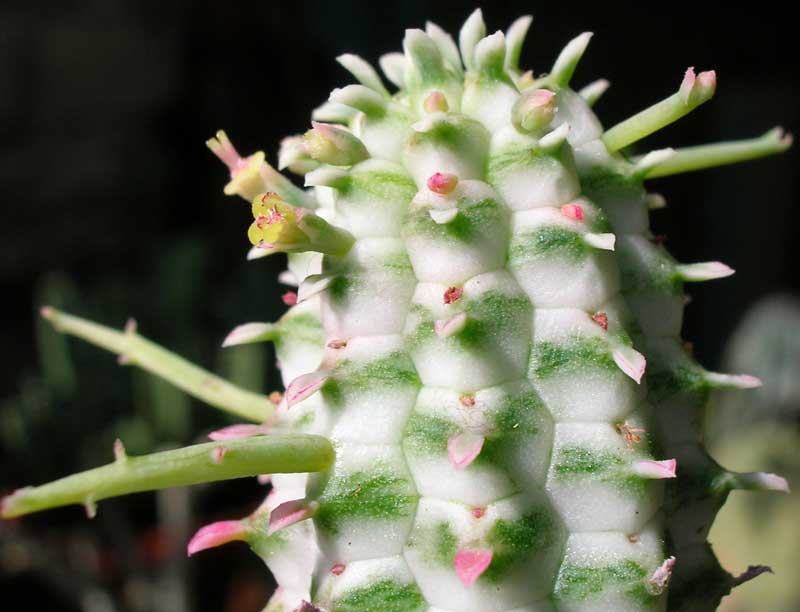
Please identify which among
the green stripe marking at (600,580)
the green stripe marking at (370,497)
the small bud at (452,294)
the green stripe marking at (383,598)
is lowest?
the green stripe marking at (600,580)

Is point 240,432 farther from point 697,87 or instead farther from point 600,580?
point 697,87

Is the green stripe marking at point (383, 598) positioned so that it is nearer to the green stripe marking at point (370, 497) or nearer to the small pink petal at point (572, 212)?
the green stripe marking at point (370, 497)

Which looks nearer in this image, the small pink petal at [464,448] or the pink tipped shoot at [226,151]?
the small pink petal at [464,448]

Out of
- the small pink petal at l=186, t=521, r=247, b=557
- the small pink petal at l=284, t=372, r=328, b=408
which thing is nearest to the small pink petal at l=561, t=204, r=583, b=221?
the small pink petal at l=284, t=372, r=328, b=408

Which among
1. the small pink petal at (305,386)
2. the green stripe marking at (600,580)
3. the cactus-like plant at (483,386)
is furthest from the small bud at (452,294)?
the green stripe marking at (600,580)

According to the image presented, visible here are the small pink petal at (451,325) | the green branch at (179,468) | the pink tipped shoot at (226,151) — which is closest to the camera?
the green branch at (179,468)

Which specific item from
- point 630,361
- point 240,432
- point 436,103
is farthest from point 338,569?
point 436,103

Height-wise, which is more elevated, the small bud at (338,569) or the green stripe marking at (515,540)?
the small bud at (338,569)
